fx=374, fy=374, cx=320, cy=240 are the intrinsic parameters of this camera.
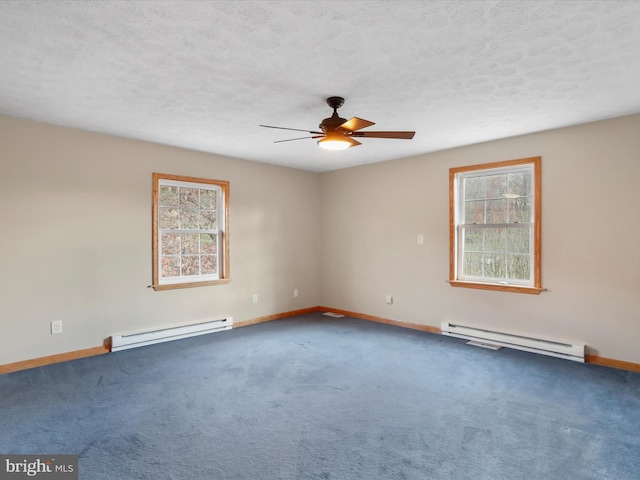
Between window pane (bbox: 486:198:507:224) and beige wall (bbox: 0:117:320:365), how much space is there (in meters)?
3.18

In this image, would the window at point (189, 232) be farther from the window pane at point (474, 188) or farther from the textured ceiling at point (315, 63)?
the window pane at point (474, 188)

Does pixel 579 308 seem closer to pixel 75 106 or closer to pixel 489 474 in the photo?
pixel 489 474

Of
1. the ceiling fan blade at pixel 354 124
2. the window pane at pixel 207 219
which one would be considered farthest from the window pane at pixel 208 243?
the ceiling fan blade at pixel 354 124

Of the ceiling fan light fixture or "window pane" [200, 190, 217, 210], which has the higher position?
the ceiling fan light fixture

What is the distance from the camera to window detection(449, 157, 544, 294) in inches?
166

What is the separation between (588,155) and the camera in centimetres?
376

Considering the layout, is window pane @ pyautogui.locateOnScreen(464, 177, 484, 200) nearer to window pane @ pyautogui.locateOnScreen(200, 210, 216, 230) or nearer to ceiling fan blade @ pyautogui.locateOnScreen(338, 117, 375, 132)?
ceiling fan blade @ pyautogui.locateOnScreen(338, 117, 375, 132)

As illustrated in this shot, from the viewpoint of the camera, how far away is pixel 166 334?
14.9 ft

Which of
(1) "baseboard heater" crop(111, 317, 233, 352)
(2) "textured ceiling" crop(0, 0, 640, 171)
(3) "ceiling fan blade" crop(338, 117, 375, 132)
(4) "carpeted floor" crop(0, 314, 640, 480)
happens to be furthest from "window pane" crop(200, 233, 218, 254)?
(3) "ceiling fan blade" crop(338, 117, 375, 132)

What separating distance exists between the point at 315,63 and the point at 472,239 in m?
3.25

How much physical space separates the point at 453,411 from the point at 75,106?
397cm

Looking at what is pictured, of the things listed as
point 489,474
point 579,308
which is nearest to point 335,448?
point 489,474

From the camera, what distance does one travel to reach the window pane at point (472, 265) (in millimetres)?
4707

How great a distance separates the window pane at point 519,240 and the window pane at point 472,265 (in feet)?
1.32
